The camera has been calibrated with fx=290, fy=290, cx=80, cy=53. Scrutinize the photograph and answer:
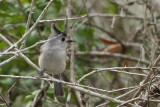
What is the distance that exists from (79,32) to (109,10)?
2127 mm

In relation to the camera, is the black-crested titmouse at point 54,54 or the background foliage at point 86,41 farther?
the background foliage at point 86,41

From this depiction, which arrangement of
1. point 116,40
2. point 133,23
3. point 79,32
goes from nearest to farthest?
point 79,32
point 116,40
point 133,23

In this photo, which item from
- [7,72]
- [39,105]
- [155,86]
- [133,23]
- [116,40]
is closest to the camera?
[155,86]

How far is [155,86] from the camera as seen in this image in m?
3.29

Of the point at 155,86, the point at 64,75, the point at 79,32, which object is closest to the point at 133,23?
the point at 79,32

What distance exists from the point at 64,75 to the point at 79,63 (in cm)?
92

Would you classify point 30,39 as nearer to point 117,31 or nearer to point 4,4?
point 4,4

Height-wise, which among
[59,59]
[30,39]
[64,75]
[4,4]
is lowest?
[64,75]

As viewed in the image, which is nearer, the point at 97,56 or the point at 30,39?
the point at 30,39

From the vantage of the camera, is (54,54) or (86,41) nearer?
(54,54)

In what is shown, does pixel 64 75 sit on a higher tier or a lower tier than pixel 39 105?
higher

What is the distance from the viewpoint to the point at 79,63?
19.0 ft

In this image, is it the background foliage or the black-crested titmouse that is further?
the background foliage

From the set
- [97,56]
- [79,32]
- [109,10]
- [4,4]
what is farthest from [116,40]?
[4,4]
